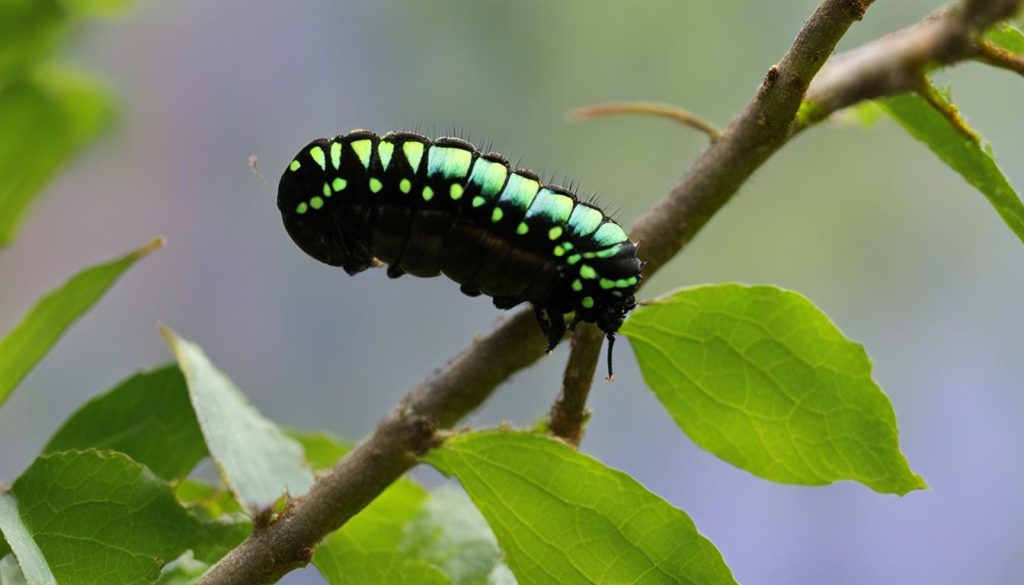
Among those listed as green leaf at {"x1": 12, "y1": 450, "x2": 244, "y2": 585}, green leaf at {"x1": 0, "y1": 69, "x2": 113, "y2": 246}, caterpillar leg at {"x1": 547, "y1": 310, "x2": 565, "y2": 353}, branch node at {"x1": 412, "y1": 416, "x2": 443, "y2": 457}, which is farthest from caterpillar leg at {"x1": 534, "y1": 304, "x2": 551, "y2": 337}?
green leaf at {"x1": 0, "y1": 69, "x2": 113, "y2": 246}

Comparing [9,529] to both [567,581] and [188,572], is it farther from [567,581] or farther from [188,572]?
[567,581]

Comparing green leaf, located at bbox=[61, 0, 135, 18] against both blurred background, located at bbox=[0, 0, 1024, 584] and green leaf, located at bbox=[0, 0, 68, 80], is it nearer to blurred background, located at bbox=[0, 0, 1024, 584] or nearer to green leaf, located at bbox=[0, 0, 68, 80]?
green leaf, located at bbox=[0, 0, 68, 80]

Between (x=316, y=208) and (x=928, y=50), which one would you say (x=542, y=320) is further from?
(x=928, y=50)

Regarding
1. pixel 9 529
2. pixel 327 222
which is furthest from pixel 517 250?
pixel 9 529

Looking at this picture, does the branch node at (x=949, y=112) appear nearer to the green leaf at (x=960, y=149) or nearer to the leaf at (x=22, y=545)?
the green leaf at (x=960, y=149)

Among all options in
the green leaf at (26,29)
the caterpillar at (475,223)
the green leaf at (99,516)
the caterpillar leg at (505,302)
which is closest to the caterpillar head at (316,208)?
the caterpillar at (475,223)

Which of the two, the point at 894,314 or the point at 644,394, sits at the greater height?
the point at 894,314
